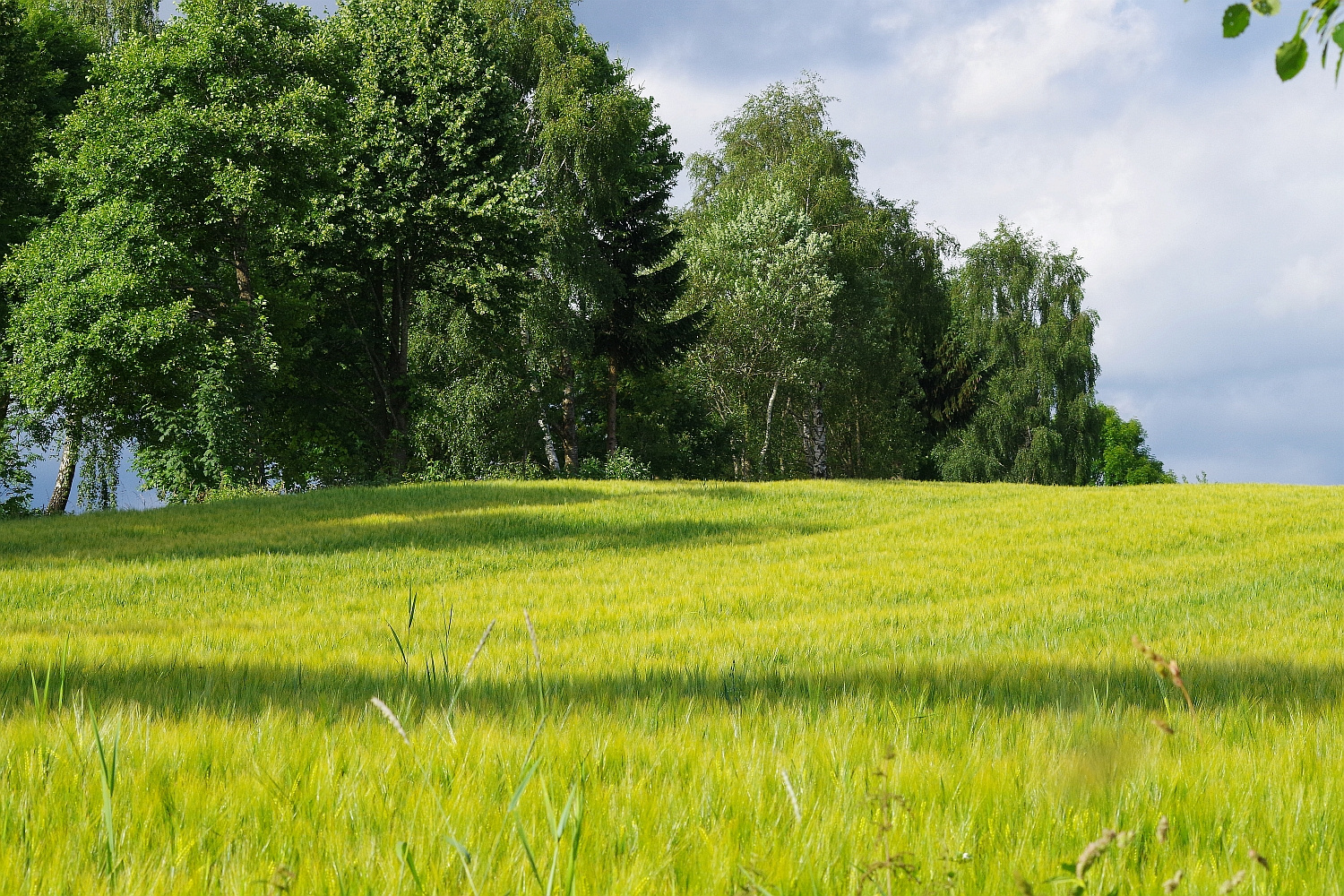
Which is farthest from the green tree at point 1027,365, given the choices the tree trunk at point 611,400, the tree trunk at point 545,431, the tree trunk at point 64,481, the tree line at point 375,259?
the tree trunk at point 64,481

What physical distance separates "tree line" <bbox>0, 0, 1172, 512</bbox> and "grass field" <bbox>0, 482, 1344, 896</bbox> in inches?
574

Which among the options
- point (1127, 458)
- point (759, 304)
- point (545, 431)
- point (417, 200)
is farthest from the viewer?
point (1127, 458)

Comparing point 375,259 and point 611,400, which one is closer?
point 375,259

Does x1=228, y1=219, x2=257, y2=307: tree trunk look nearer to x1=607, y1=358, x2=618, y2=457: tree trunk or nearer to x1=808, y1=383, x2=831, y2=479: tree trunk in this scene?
x1=607, y1=358, x2=618, y2=457: tree trunk

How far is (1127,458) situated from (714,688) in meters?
67.1

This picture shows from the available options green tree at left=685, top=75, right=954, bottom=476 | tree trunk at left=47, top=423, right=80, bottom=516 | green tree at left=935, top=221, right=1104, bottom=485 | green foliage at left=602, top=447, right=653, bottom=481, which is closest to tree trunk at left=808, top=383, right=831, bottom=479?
green tree at left=685, top=75, right=954, bottom=476

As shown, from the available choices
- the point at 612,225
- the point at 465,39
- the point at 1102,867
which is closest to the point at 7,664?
the point at 1102,867

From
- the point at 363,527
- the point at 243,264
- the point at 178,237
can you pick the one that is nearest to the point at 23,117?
the point at 178,237

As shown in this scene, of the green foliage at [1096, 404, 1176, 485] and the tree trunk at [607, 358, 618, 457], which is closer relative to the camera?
the tree trunk at [607, 358, 618, 457]

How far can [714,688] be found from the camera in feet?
11.2

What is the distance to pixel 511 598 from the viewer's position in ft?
34.0

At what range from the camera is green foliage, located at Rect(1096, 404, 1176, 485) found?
202 feet

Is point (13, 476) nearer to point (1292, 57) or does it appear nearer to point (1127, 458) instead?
point (1292, 57)

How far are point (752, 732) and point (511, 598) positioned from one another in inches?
329
